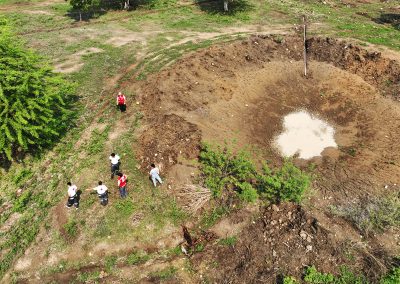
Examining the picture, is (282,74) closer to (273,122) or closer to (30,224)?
(273,122)

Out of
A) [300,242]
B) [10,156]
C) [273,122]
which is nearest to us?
[300,242]

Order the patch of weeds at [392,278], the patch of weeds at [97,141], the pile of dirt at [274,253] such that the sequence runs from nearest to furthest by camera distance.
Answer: the patch of weeds at [392,278] < the pile of dirt at [274,253] < the patch of weeds at [97,141]

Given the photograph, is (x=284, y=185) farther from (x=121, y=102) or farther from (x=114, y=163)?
(x=121, y=102)

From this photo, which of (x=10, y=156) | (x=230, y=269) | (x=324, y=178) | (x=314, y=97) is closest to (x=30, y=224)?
(x=10, y=156)

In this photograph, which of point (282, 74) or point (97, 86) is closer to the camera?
point (97, 86)

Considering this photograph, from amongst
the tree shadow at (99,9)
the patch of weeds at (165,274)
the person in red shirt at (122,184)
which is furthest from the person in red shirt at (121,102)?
the tree shadow at (99,9)

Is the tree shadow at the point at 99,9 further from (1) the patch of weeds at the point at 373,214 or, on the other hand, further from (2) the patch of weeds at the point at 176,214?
(1) the patch of weeds at the point at 373,214
